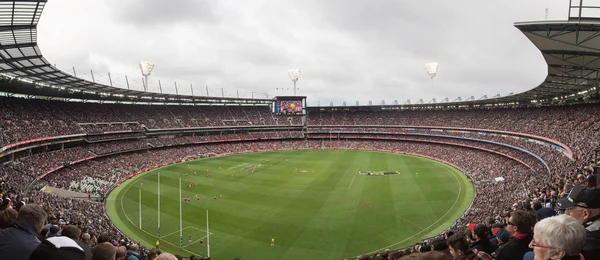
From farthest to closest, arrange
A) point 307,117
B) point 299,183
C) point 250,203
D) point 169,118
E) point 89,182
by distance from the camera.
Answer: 1. point 307,117
2. point 169,118
3. point 299,183
4. point 89,182
5. point 250,203

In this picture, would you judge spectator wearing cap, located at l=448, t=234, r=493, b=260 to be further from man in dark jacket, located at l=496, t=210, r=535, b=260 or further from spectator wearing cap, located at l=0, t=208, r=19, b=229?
spectator wearing cap, located at l=0, t=208, r=19, b=229

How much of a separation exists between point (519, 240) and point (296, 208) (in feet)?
98.6

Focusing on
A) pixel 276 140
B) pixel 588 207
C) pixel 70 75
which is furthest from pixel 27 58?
pixel 276 140

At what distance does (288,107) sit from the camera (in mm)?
98688

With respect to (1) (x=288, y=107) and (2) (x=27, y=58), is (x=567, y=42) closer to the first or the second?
(2) (x=27, y=58)

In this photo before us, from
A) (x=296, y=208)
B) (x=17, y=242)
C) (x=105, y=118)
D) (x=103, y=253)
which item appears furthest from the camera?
(x=105, y=118)

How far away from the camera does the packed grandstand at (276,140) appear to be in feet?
83.1

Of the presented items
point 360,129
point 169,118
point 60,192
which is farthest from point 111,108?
point 360,129

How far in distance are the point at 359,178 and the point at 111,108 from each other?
57.5 meters

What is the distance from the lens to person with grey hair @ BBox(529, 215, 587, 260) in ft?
10.6

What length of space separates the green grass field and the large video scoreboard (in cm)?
4273

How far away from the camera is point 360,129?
9362cm

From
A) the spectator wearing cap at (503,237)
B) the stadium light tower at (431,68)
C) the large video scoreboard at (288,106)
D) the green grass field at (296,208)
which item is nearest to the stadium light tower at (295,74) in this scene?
the large video scoreboard at (288,106)

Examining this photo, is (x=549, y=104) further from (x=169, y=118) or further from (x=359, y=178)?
(x=169, y=118)
